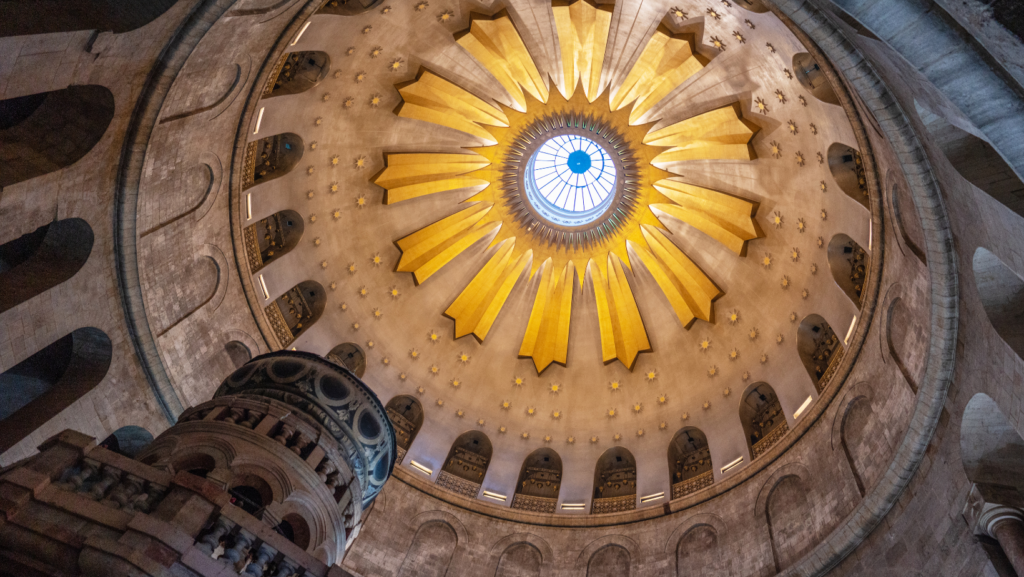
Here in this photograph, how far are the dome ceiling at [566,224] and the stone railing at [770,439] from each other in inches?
17.2

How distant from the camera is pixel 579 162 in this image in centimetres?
2592

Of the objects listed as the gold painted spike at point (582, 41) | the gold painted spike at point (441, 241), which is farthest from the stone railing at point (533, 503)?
the gold painted spike at point (582, 41)

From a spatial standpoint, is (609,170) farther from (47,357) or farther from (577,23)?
(47,357)

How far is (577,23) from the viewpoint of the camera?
774 inches

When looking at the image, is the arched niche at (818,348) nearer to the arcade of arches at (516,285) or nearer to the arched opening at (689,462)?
the arcade of arches at (516,285)

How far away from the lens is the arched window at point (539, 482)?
21.1m

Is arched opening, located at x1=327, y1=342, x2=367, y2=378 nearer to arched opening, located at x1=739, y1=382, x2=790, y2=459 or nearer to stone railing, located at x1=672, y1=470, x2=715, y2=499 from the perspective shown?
stone railing, located at x1=672, y1=470, x2=715, y2=499

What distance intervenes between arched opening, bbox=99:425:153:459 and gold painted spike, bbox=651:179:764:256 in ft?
57.4

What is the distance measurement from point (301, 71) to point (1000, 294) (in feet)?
56.1

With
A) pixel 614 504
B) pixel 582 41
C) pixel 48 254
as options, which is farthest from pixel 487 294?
pixel 48 254

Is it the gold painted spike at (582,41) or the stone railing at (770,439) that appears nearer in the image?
the stone railing at (770,439)

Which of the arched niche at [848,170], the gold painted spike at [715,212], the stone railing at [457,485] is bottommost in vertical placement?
the stone railing at [457,485]

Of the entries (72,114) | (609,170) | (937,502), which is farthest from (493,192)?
(937,502)

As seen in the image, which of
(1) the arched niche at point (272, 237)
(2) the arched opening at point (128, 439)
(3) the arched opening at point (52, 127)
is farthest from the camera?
(1) the arched niche at point (272, 237)
